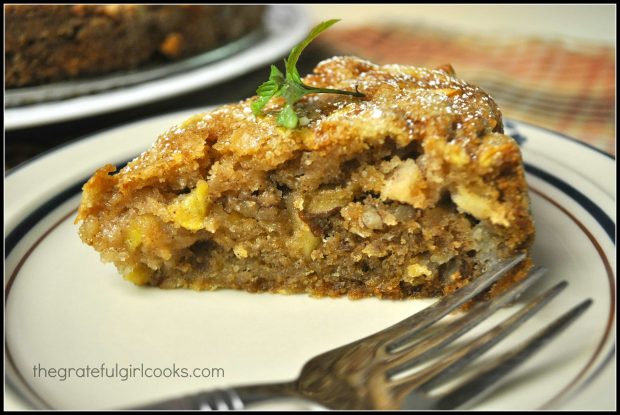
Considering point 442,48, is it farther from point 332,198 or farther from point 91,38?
point 332,198

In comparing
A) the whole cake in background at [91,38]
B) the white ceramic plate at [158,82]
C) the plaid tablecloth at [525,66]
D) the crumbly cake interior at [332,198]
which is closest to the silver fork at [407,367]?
the crumbly cake interior at [332,198]

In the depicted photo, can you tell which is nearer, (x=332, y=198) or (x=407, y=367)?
(x=407, y=367)

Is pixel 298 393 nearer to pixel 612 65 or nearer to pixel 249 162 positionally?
pixel 249 162

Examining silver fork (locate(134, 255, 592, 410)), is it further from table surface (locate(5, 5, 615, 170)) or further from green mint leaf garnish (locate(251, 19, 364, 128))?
table surface (locate(5, 5, 615, 170))

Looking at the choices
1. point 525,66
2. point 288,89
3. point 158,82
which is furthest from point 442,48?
point 288,89

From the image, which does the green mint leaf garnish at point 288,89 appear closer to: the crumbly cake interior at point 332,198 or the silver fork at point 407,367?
the crumbly cake interior at point 332,198

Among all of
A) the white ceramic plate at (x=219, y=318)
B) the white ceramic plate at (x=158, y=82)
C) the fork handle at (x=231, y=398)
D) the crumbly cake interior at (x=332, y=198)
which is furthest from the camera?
the white ceramic plate at (x=158, y=82)

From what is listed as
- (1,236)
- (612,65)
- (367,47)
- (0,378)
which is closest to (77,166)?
(1,236)
